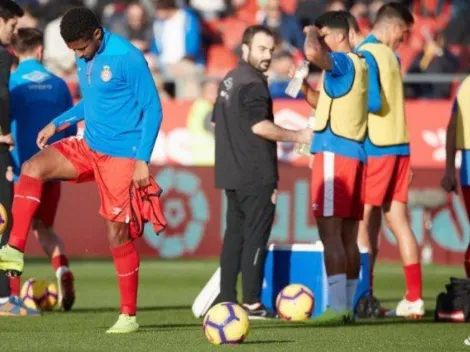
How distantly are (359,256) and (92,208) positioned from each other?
27.1ft

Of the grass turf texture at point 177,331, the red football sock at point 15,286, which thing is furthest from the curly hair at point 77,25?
the red football sock at point 15,286

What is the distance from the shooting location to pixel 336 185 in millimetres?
11680

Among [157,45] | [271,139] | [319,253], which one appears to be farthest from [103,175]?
[157,45]

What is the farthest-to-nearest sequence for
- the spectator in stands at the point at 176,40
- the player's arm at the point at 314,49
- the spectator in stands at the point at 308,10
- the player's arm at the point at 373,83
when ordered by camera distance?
the spectator in stands at the point at 308,10, the spectator in stands at the point at 176,40, the player's arm at the point at 373,83, the player's arm at the point at 314,49

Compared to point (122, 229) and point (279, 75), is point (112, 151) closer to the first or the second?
point (122, 229)

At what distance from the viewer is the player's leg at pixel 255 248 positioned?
40.7ft

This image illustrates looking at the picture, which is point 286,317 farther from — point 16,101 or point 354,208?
point 16,101

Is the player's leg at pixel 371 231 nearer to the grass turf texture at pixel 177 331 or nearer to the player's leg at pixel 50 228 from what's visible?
the grass turf texture at pixel 177 331

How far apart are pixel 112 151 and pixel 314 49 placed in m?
1.76

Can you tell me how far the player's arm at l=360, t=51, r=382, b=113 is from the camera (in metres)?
12.2

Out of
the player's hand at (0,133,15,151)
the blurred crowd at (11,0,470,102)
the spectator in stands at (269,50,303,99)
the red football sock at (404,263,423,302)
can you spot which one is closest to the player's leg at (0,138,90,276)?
the player's hand at (0,133,15,151)

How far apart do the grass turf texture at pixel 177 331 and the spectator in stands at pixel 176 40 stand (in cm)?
676

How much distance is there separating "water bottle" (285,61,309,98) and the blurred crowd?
922 centimetres

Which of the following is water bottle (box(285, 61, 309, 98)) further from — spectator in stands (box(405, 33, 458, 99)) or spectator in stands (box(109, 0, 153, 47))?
spectator in stands (box(109, 0, 153, 47))
